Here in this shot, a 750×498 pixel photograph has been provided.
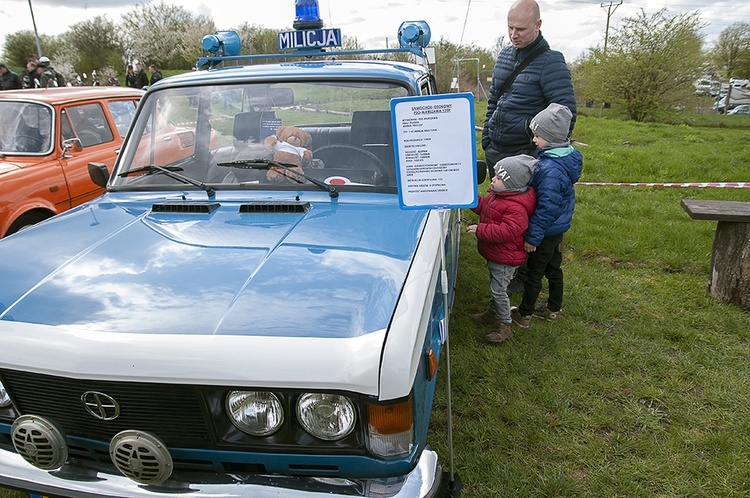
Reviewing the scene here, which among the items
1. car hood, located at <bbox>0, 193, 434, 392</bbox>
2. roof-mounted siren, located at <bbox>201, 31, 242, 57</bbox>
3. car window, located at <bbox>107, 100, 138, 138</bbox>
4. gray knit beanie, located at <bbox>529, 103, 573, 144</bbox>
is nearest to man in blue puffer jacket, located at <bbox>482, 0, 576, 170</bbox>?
gray knit beanie, located at <bbox>529, 103, 573, 144</bbox>

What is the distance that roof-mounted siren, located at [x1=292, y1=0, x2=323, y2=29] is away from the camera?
14.9 feet

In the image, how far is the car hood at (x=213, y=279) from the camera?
1705 millimetres

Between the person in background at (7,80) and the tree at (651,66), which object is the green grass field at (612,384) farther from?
the tree at (651,66)

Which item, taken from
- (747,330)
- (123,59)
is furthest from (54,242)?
(123,59)

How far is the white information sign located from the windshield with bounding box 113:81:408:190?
0.48m

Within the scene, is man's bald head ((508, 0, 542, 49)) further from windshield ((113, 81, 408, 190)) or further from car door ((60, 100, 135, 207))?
car door ((60, 100, 135, 207))

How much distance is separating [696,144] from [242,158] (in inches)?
446

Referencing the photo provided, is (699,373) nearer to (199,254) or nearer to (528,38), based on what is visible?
(528,38)

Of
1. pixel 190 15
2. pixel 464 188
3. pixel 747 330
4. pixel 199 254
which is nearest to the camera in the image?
pixel 199 254

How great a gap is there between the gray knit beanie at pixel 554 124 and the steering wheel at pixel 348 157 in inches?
50.3

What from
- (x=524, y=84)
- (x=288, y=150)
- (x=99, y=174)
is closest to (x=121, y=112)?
(x=99, y=174)

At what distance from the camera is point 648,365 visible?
3.60 meters

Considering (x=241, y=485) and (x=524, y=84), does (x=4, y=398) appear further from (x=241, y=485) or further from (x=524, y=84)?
(x=524, y=84)

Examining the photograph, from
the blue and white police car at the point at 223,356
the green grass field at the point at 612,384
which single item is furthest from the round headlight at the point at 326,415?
the green grass field at the point at 612,384
